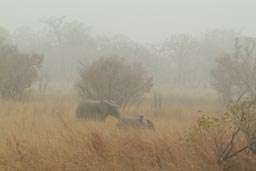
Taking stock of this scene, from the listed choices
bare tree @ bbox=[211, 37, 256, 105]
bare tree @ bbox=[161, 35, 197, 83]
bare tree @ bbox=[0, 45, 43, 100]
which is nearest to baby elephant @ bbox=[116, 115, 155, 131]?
bare tree @ bbox=[0, 45, 43, 100]

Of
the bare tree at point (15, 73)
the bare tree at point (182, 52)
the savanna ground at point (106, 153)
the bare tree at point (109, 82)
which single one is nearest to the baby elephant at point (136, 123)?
the savanna ground at point (106, 153)

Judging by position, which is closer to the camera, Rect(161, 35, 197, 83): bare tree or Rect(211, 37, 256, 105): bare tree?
Rect(211, 37, 256, 105): bare tree

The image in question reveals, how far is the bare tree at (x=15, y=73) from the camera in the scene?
1614 centimetres

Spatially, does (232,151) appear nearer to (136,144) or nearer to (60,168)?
(136,144)

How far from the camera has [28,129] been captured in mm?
7934

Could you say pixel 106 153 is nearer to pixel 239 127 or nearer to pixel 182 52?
pixel 239 127

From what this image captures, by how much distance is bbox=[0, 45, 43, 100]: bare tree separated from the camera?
1614 centimetres

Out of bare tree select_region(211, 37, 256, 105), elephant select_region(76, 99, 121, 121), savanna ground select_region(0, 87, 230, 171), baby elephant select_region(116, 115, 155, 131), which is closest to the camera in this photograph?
savanna ground select_region(0, 87, 230, 171)

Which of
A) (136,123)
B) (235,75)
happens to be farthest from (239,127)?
(235,75)

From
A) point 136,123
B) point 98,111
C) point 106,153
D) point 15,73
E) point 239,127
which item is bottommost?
point 98,111

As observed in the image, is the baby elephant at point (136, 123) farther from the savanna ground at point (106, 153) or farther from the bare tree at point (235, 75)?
the bare tree at point (235, 75)

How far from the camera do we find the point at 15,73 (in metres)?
16.3

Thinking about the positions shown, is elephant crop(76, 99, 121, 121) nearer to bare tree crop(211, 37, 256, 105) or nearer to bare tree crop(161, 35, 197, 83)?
bare tree crop(211, 37, 256, 105)

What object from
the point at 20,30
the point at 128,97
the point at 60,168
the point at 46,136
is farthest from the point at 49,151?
the point at 20,30
